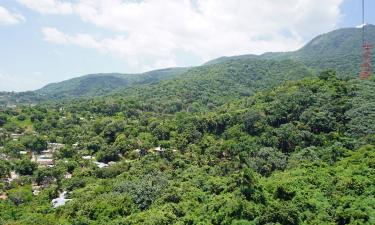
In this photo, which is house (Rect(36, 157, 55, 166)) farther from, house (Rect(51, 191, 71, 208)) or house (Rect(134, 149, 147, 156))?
house (Rect(51, 191, 71, 208))

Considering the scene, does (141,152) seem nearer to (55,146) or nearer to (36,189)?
(36,189)

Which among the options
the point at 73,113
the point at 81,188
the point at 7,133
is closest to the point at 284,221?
the point at 81,188

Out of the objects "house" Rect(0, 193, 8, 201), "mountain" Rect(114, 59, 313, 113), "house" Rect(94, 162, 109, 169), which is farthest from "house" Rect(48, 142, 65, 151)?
"mountain" Rect(114, 59, 313, 113)

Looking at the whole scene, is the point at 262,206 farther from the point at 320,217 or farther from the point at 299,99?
the point at 299,99

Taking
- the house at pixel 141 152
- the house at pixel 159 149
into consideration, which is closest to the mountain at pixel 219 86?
the house at pixel 159 149

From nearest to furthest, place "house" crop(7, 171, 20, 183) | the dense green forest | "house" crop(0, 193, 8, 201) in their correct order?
the dense green forest
"house" crop(0, 193, 8, 201)
"house" crop(7, 171, 20, 183)

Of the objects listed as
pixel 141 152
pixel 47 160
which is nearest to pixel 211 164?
pixel 141 152

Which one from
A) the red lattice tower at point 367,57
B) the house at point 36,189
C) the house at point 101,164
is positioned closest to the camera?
the red lattice tower at point 367,57

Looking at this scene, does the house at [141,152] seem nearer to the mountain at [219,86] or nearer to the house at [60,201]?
the house at [60,201]
